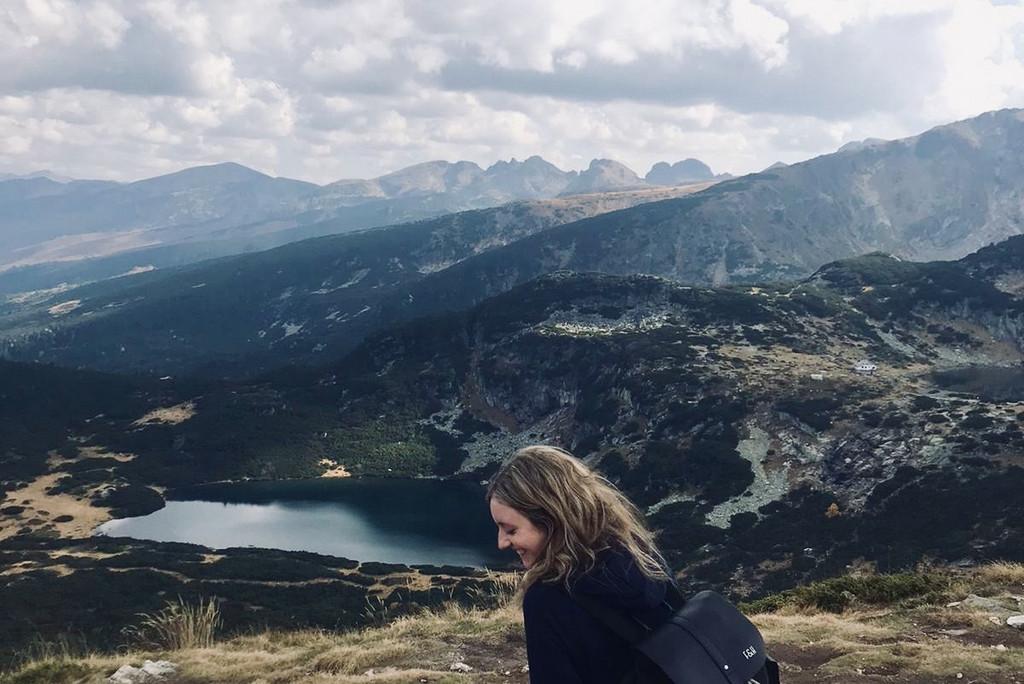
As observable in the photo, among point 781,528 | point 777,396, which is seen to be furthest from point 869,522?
point 777,396

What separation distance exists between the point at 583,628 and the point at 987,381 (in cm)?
13027

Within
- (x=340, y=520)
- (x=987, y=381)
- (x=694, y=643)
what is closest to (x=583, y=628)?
(x=694, y=643)

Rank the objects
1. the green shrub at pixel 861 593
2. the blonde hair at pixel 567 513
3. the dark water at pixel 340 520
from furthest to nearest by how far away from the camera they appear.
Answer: the dark water at pixel 340 520 → the green shrub at pixel 861 593 → the blonde hair at pixel 567 513

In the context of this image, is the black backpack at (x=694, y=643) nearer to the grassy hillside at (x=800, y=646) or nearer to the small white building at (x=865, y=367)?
the grassy hillside at (x=800, y=646)

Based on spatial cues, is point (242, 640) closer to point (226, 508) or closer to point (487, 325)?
point (226, 508)

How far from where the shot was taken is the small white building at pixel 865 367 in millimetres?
113375

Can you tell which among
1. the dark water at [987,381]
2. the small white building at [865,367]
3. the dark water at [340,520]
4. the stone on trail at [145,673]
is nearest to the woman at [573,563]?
the stone on trail at [145,673]

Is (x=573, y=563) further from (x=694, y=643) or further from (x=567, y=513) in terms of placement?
(x=694, y=643)

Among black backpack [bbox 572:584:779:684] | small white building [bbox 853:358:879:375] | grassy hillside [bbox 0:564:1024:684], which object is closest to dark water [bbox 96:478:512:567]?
small white building [bbox 853:358:879:375]

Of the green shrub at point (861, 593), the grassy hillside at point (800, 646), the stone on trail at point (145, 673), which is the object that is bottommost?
the green shrub at point (861, 593)

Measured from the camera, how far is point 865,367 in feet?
379

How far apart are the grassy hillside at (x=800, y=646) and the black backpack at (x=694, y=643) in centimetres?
950

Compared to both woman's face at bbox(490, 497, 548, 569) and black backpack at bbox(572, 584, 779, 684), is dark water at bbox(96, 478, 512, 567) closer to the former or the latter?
woman's face at bbox(490, 497, 548, 569)

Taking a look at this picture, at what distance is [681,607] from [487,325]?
17488 cm
